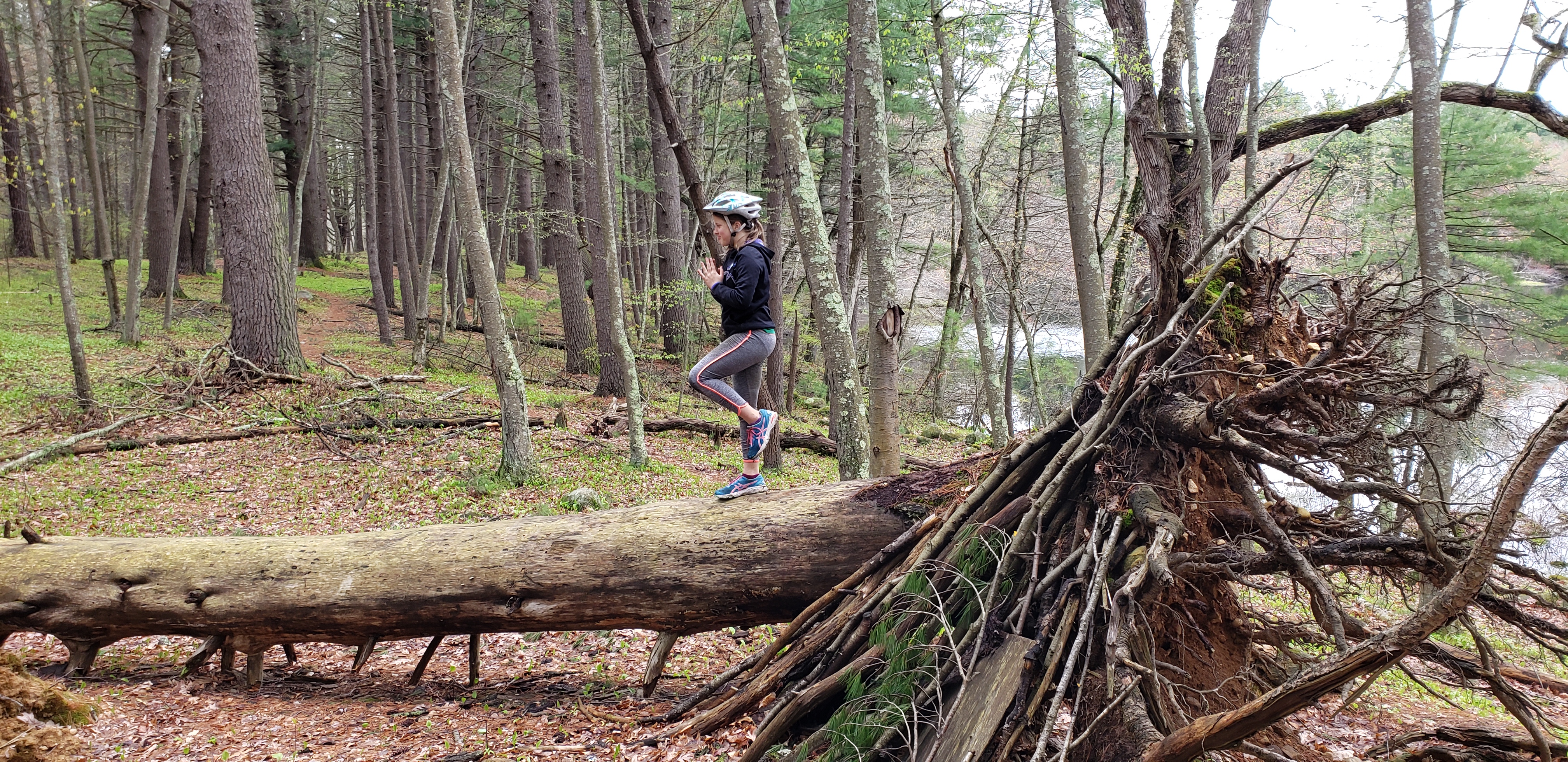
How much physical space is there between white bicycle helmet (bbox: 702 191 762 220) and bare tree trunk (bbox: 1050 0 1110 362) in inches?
177

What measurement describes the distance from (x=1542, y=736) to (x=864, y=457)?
15.0 ft

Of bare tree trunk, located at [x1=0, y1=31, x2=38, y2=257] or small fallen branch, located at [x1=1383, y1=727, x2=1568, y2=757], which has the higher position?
bare tree trunk, located at [x1=0, y1=31, x2=38, y2=257]

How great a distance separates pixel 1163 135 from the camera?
4.79m

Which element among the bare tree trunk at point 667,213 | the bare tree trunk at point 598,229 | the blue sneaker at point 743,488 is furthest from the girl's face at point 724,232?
the bare tree trunk at point 667,213

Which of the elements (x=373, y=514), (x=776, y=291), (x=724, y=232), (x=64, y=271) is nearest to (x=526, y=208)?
(x=776, y=291)

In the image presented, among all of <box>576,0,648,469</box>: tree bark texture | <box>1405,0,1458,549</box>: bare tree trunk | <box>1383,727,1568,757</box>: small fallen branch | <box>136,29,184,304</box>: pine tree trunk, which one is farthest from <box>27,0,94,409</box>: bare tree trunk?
<box>1405,0,1458,549</box>: bare tree trunk

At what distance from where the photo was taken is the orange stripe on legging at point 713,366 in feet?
16.7

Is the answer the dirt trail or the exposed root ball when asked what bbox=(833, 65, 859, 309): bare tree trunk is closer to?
the dirt trail

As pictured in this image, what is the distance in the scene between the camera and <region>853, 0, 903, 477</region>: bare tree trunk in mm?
6539

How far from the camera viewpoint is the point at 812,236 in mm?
6691

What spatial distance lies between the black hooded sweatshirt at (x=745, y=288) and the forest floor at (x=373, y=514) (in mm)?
2515

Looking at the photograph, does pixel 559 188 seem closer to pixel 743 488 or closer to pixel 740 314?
pixel 740 314

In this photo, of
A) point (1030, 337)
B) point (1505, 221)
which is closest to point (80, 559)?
point (1030, 337)

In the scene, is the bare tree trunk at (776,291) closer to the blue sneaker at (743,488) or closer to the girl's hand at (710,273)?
the blue sneaker at (743,488)
